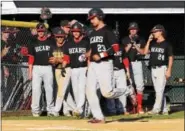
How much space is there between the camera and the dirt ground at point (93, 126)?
9.62 m

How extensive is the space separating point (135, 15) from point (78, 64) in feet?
18.9

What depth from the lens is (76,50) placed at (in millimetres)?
12445

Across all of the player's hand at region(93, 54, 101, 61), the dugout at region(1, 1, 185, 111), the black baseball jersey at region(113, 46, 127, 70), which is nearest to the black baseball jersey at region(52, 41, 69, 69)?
the black baseball jersey at region(113, 46, 127, 70)

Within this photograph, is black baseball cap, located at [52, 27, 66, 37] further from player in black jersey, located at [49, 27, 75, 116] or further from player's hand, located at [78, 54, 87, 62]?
player's hand, located at [78, 54, 87, 62]

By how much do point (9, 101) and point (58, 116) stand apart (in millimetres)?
1146

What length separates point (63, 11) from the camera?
1644cm

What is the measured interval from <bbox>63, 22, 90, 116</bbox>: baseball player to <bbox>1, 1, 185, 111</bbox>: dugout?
155 inches

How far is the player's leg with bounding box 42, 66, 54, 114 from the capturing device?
12.7 m

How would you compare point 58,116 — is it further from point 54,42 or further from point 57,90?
point 54,42

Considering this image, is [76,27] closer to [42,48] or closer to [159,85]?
[42,48]

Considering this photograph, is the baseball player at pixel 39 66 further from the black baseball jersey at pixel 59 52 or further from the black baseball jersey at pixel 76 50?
the black baseball jersey at pixel 76 50

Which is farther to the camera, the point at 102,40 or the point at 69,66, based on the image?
the point at 69,66

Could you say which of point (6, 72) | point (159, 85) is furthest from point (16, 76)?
point (159, 85)

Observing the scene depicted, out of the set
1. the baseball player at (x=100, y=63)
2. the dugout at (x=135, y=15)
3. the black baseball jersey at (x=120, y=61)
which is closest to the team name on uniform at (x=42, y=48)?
the black baseball jersey at (x=120, y=61)
